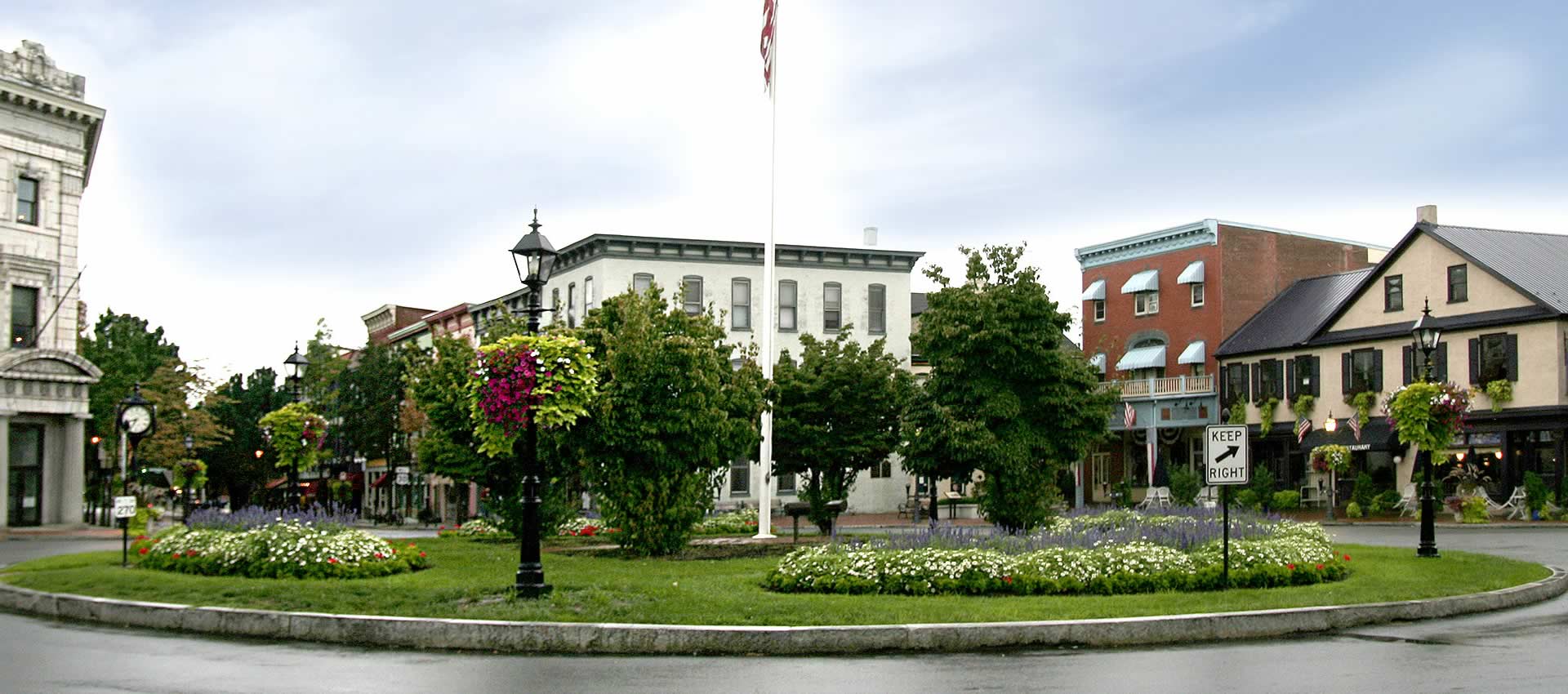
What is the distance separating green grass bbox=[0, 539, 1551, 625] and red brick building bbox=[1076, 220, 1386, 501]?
3880 centimetres

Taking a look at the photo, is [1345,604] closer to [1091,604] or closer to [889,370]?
[1091,604]

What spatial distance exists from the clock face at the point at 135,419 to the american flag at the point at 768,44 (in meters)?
15.5

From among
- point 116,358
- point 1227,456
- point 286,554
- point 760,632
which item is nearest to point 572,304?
point 116,358

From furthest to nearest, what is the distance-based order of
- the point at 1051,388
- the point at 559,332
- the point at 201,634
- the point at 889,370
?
the point at 889,370, the point at 1051,388, the point at 559,332, the point at 201,634

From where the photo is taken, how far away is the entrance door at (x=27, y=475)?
4756 centimetres

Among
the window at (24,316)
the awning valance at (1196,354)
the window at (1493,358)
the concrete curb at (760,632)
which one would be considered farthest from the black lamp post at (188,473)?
the awning valance at (1196,354)

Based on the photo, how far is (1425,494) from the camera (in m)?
24.0

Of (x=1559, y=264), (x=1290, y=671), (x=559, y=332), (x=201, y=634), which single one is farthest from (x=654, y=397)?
Result: (x=1559, y=264)

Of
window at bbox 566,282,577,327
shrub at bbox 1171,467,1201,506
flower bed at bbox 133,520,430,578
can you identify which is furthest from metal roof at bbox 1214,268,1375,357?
flower bed at bbox 133,520,430,578

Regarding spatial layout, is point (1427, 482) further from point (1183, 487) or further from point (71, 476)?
point (71, 476)

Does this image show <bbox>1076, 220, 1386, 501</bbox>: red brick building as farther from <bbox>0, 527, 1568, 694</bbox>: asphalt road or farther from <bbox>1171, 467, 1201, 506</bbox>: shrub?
<bbox>0, 527, 1568, 694</bbox>: asphalt road

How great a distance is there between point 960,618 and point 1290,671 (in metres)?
3.64

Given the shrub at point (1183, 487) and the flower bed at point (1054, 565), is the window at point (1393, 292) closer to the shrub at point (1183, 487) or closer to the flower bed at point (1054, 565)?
the shrub at point (1183, 487)

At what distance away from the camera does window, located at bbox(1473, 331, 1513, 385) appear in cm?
4569
